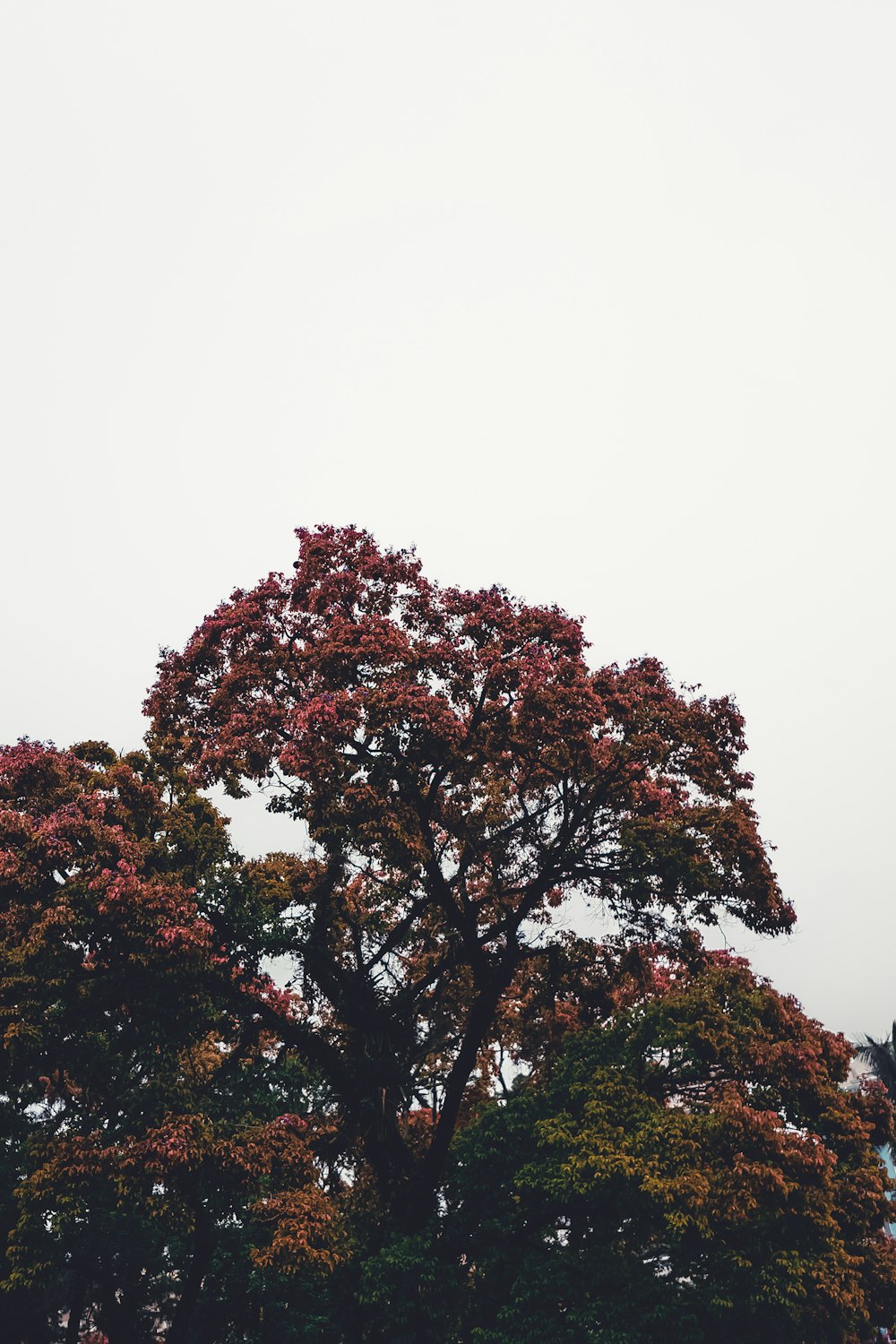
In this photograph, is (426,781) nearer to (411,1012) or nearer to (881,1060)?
(411,1012)

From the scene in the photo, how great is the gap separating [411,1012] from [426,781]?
515 cm

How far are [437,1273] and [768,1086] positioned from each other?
598 centimetres

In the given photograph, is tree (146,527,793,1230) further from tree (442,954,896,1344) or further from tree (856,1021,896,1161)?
tree (856,1021,896,1161)

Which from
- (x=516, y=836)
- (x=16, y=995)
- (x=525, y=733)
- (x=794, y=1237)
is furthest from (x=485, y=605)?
(x=794, y=1237)

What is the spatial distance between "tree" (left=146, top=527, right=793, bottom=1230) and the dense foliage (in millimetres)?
62

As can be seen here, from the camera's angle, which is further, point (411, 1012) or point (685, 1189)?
point (411, 1012)

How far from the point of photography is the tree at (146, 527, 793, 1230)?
50.0 feet

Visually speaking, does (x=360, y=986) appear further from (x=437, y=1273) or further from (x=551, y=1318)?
(x=551, y=1318)

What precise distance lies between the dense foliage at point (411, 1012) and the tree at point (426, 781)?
6 cm

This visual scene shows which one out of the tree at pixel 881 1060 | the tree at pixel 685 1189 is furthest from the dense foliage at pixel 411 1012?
the tree at pixel 881 1060

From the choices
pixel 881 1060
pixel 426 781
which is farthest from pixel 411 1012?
pixel 881 1060

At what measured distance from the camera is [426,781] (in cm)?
1608

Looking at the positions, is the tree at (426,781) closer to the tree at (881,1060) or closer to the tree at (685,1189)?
the tree at (685,1189)

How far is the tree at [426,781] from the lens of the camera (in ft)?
50.0
